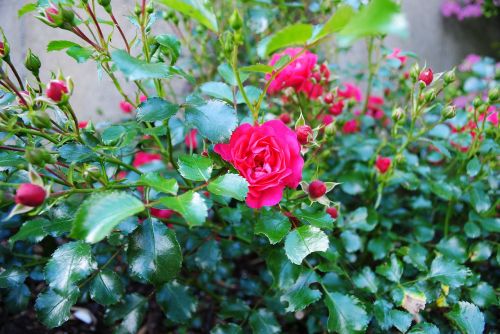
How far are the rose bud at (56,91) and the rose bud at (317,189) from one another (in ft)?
1.23

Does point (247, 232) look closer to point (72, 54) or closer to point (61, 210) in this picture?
point (61, 210)

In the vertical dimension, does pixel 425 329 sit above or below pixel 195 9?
below

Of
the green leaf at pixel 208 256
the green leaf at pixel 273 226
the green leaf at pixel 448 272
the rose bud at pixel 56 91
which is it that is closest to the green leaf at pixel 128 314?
the green leaf at pixel 208 256

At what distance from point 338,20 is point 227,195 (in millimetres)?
240

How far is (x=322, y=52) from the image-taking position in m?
1.70

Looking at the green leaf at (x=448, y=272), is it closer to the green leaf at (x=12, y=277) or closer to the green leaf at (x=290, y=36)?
the green leaf at (x=290, y=36)

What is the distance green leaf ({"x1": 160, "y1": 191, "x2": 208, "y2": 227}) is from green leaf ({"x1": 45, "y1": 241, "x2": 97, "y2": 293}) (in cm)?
20

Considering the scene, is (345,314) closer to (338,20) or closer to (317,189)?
(317,189)

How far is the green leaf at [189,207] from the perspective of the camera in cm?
40

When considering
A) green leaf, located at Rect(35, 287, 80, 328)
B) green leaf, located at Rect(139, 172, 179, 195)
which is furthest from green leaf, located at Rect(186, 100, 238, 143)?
green leaf, located at Rect(35, 287, 80, 328)

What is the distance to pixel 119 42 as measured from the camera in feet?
2.49

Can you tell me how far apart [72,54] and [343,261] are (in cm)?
68

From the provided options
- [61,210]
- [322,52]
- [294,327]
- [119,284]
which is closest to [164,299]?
[119,284]

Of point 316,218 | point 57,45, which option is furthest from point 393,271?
point 57,45
